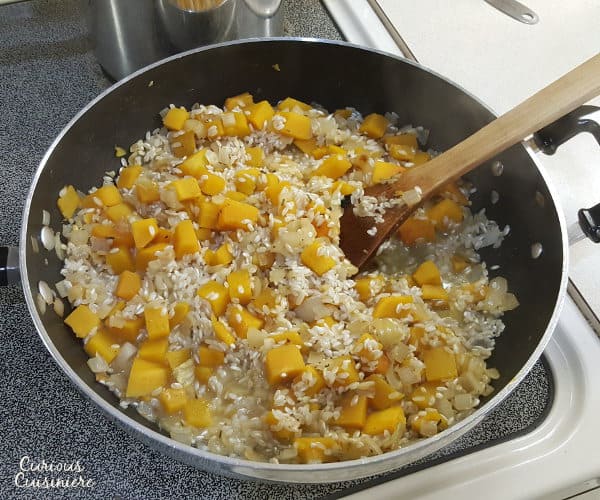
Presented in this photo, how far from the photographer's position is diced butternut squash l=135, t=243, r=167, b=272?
1.17 metres

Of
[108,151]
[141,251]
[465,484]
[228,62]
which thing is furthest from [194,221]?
[465,484]

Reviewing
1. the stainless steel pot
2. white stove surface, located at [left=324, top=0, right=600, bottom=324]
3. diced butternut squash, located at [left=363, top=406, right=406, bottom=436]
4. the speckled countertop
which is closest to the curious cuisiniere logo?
the speckled countertop

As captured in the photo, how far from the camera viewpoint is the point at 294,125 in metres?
1.36

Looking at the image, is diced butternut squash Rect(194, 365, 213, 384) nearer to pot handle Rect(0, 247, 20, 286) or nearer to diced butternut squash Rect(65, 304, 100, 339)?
diced butternut squash Rect(65, 304, 100, 339)

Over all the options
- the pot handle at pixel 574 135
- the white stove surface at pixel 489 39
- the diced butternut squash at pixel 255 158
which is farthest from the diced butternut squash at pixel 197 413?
the white stove surface at pixel 489 39

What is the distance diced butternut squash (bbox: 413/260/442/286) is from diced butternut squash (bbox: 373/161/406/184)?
21cm

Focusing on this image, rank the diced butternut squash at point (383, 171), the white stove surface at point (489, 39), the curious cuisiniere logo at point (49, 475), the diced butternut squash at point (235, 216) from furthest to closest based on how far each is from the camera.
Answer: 1. the white stove surface at point (489, 39)
2. the diced butternut squash at point (383, 171)
3. the diced butternut squash at point (235, 216)
4. the curious cuisiniere logo at point (49, 475)

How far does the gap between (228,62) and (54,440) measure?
2.79 ft

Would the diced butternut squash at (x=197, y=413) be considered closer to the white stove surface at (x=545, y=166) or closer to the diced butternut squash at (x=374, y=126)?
the white stove surface at (x=545, y=166)

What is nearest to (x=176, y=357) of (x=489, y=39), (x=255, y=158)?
(x=255, y=158)

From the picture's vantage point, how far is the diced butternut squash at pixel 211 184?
1.25 m

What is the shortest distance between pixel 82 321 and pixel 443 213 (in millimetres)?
774

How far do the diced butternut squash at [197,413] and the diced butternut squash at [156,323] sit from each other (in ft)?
0.43

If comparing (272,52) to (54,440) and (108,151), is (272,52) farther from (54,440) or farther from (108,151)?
(54,440)
